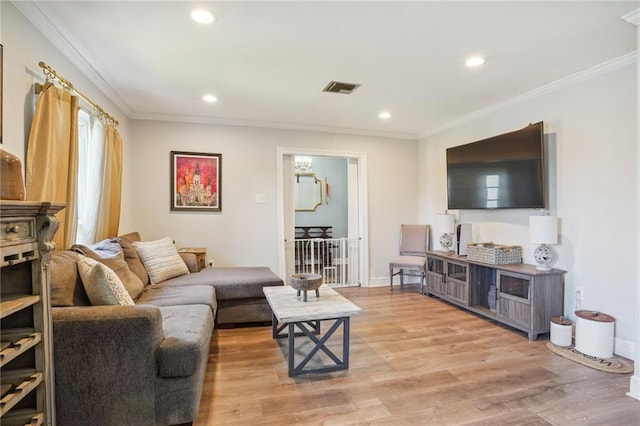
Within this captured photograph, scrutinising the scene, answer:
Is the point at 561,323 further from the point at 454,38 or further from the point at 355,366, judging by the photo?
the point at 454,38

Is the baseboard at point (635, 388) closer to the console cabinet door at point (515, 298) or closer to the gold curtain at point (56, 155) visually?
the console cabinet door at point (515, 298)

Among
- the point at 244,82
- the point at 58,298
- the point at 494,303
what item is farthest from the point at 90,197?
the point at 494,303

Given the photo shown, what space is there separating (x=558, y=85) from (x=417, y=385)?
3.09m

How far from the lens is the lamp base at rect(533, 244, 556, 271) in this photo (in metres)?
3.12

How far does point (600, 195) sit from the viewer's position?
2.84 m

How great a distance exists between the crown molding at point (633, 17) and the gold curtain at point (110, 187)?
13.6 ft

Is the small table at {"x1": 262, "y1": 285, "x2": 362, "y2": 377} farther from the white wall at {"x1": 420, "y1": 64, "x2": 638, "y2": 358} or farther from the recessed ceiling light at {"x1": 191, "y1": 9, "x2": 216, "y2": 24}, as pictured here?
the white wall at {"x1": 420, "y1": 64, "x2": 638, "y2": 358}

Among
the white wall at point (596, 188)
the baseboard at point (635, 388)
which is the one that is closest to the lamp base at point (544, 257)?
the white wall at point (596, 188)

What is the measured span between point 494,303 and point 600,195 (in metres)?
1.49

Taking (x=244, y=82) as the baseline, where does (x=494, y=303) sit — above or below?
below

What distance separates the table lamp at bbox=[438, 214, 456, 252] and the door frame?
110 cm

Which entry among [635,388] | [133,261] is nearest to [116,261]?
[133,261]

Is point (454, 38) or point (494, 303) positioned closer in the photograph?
point (454, 38)

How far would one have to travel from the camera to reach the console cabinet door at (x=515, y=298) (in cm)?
306
